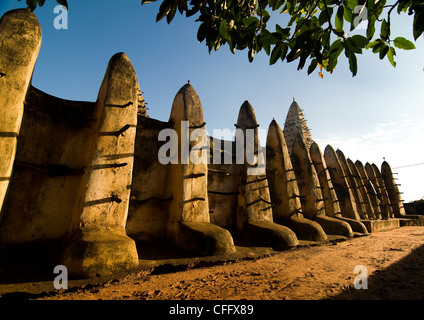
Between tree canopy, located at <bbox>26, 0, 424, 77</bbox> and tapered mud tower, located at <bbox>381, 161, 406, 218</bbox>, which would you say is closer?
tree canopy, located at <bbox>26, 0, 424, 77</bbox>

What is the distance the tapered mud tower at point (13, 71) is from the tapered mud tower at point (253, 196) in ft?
14.6

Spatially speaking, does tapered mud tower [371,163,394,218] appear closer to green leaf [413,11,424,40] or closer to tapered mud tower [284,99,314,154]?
tapered mud tower [284,99,314,154]

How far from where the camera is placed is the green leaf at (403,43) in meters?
1.54

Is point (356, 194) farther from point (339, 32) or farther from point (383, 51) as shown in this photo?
point (339, 32)

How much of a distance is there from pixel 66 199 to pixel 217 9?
3.62m

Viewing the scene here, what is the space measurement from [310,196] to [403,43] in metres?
6.71

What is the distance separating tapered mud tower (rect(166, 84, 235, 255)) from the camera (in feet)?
12.4

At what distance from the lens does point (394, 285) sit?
2635 mm

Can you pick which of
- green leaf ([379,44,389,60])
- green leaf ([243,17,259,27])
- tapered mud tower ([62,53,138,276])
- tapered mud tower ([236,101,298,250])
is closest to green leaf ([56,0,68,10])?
green leaf ([243,17,259,27])

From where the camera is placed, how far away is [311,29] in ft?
5.99

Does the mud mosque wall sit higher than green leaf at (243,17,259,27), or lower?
lower

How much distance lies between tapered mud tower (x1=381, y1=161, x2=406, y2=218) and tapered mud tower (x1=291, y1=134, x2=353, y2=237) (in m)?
11.2

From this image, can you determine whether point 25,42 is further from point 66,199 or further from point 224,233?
point 224,233
